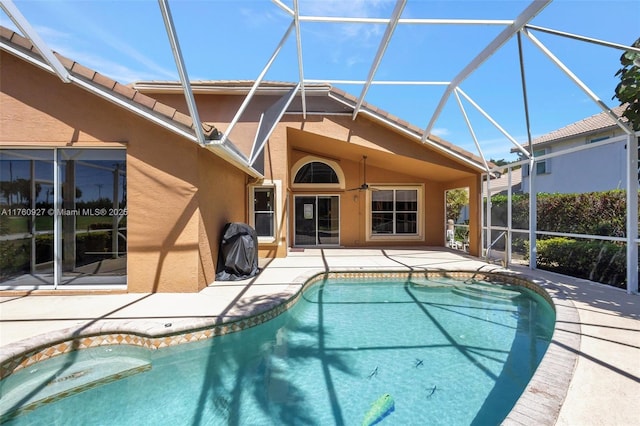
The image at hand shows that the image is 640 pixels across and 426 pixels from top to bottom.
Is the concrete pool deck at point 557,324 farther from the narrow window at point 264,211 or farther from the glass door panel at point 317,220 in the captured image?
the glass door panel at point 317,220

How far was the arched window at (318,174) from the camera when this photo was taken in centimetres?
1496

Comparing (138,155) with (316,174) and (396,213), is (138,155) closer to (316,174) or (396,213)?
(316,174)

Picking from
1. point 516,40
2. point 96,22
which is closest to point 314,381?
point 96,22

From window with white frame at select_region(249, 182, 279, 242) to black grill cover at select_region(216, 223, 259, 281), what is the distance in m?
3.34

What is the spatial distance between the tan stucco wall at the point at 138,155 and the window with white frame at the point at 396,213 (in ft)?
32.9

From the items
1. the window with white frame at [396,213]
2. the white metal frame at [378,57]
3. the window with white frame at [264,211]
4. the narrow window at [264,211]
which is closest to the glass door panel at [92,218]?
the white metal frame at [378,57]

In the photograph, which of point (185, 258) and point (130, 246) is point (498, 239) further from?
point (130, 246)

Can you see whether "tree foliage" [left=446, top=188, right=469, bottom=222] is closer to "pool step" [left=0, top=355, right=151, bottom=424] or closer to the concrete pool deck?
the concrete pool deck

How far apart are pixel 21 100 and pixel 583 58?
1334 centimetres

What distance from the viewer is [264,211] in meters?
12.0

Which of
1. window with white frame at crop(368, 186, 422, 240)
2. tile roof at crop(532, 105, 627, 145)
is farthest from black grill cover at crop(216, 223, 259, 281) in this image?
tile roof at crop(532, 105, 627, 145)

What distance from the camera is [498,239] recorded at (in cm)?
1074

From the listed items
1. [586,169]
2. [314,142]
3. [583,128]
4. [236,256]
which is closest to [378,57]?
[314,142]

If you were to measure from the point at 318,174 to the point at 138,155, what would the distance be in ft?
30.7
